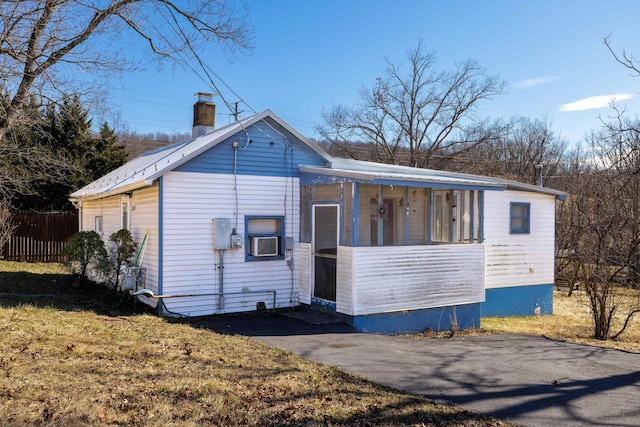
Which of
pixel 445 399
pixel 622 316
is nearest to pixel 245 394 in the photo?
pixel 445 399

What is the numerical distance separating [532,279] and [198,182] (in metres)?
10.4

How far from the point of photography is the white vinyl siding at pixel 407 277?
10336 millimetres

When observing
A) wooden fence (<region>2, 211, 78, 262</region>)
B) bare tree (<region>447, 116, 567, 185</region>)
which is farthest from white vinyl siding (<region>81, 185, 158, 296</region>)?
bare tree (<region>447, 116, 567, 185</region>)

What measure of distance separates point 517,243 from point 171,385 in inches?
472

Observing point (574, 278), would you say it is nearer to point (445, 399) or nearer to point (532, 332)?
point (532, 332)

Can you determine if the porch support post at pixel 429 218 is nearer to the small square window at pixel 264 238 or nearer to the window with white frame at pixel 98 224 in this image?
the small square window at pixel 264 238

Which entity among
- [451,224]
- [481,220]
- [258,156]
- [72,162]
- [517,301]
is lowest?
[517,301]

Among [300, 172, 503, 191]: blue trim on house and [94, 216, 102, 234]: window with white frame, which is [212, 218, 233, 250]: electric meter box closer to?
[300, 172, 503, 191]: blue trim on house

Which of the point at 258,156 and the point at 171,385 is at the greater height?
the point at 258,156

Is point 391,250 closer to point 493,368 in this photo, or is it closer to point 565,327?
point 493,368

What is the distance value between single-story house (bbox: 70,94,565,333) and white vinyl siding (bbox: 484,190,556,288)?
6.14 ft

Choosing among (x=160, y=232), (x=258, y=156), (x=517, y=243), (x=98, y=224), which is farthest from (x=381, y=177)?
(x=98, y=224)

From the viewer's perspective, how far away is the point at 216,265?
36.0 feet

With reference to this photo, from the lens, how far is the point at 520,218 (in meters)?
15.2
